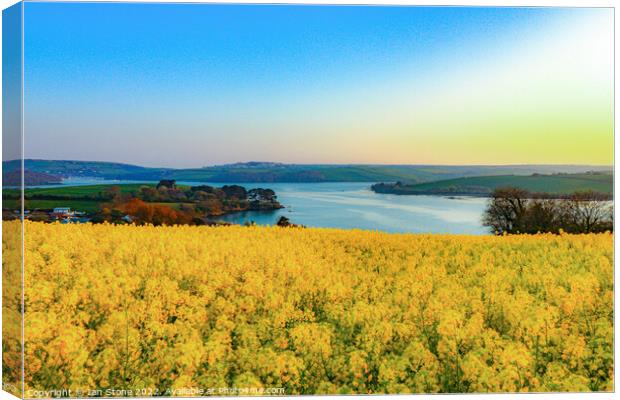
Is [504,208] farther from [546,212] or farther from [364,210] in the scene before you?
[364,210]

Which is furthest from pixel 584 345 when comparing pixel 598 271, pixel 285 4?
pixel 285 4

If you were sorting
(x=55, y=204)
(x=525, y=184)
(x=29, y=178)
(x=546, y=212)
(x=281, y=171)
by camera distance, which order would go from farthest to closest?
(x=546, y=212)
(x=525, y=184)
(x=281, y=171)
(x=55, y=204)
(x=29, y=178)

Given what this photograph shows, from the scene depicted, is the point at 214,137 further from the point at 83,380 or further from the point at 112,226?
the point at 83,380

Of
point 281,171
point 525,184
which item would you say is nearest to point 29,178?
point 281,171

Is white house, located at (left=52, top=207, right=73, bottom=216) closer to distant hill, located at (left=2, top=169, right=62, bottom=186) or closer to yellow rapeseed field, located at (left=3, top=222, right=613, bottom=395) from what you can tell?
yellow rapeseed field, located at (left=3, top=222, right=613, bottom=395)

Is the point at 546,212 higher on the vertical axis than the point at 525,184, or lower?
lower

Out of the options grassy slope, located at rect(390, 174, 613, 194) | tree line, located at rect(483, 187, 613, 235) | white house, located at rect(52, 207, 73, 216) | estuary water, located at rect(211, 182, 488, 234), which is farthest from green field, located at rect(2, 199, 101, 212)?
tree line, located at rect(483, 187, 613, 235)
